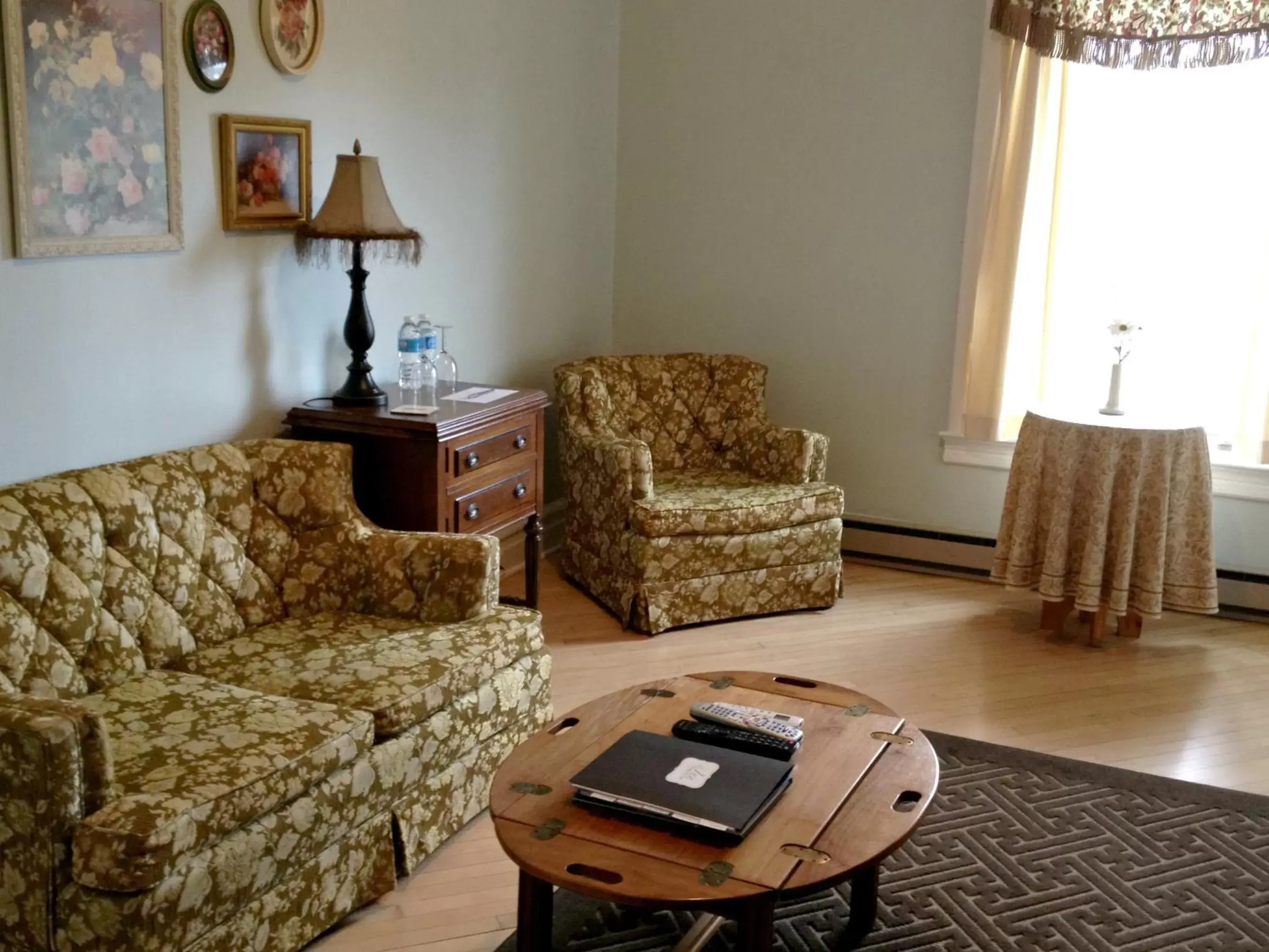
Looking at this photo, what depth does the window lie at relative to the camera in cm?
448

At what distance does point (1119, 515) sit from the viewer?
4.20 meters

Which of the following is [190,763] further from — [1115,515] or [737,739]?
[1115,515]

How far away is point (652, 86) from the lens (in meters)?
5.35

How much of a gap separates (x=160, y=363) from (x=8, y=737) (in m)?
1.39

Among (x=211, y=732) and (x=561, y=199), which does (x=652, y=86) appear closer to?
(x=561, y=199)

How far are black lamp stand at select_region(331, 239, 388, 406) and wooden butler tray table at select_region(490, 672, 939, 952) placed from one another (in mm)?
1360

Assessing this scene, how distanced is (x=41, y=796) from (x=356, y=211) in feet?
6.26

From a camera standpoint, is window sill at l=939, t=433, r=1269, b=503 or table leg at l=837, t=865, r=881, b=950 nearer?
table leg at l=837, t=865, r=881, b=950

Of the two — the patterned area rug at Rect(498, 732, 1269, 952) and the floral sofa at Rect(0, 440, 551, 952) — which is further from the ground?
the floral sofa at Rect(0, 440, 551, 952)

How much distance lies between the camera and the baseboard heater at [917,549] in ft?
16.7

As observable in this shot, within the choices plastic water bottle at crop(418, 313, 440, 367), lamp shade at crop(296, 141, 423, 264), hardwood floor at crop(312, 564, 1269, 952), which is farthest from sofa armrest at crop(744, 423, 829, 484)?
lamp shade at crop(296, 141, 423, 264)

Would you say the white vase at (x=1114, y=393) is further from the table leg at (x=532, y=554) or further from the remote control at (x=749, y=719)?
the remote control at (x=749, y=719)

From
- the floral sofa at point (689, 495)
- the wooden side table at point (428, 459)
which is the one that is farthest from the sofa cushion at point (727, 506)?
the wooden side table at point (428, 459)

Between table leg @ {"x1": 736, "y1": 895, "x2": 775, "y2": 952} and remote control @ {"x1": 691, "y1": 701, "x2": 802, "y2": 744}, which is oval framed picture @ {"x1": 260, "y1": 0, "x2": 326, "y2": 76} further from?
table leg @ {"x1": 736, "y1": 895, "x2": 775, "y2": 952}
